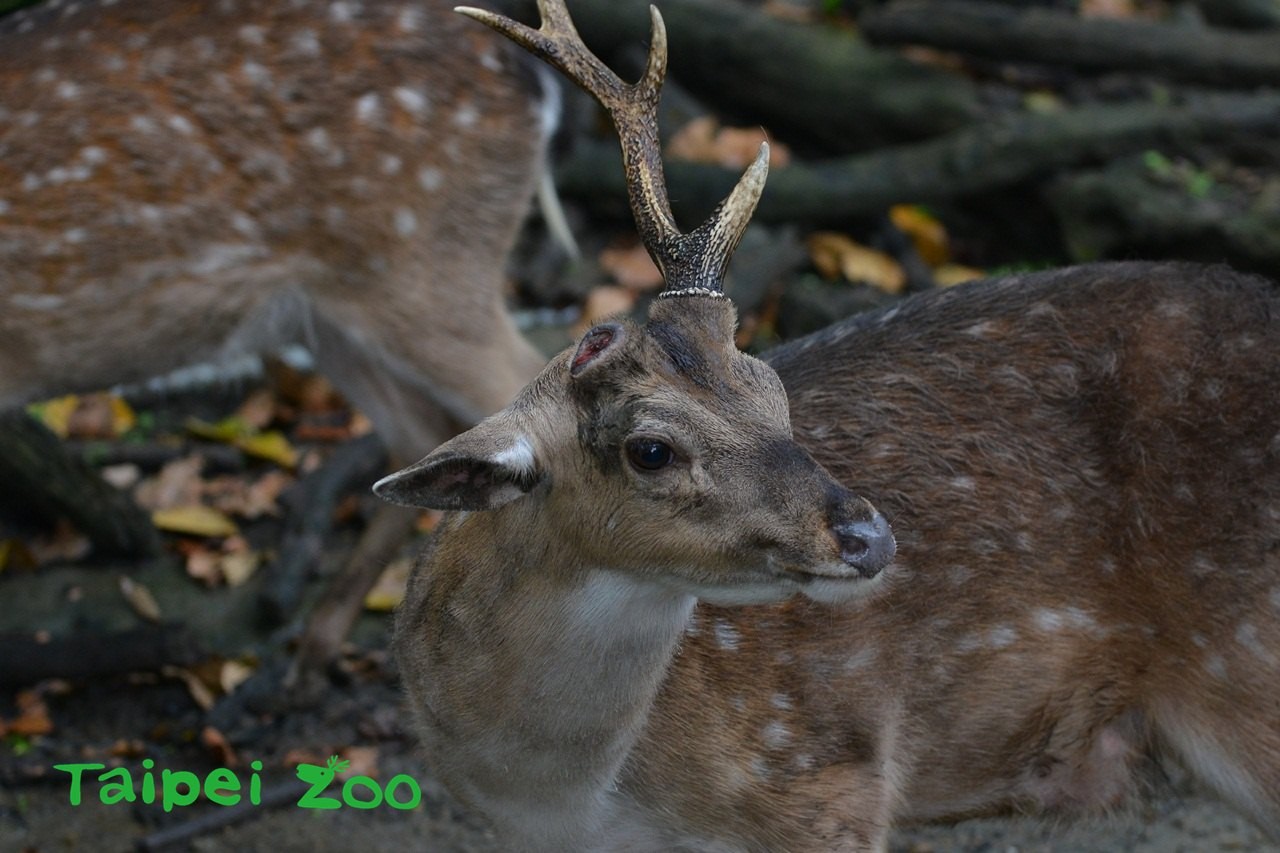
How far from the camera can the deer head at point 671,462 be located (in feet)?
8.80

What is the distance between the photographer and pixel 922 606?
343 centimetres

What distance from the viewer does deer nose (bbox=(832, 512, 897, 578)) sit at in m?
2.63

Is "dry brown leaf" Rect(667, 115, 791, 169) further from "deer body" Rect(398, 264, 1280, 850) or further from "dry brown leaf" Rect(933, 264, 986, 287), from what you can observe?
"deer body" Rect(398, 264, 1280, 850)

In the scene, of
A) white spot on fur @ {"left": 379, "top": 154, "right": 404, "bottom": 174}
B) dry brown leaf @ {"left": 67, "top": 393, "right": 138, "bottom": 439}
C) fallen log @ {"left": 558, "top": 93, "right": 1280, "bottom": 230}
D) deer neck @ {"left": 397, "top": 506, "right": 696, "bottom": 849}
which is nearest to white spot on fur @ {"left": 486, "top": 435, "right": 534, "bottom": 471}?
deer neck @ {"left": 397, "top": 506, "right": 696, "bottom": 849}

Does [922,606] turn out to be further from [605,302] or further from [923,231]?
[923,231]

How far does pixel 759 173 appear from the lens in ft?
10.1

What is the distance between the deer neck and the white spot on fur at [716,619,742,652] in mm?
230

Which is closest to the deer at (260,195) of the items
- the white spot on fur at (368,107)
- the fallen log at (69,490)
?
the white spot on fur at (368,107)

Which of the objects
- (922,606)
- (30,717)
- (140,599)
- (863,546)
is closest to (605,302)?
(140,599)

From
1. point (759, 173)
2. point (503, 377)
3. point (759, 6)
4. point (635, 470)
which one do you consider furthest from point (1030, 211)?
point (635, 470)

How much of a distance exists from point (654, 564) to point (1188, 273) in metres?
1.52

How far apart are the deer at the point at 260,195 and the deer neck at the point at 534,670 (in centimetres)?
171

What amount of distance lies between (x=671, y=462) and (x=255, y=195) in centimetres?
247

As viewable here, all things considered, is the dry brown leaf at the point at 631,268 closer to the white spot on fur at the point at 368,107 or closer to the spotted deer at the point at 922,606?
the white spot on fur at the point at 368,107
